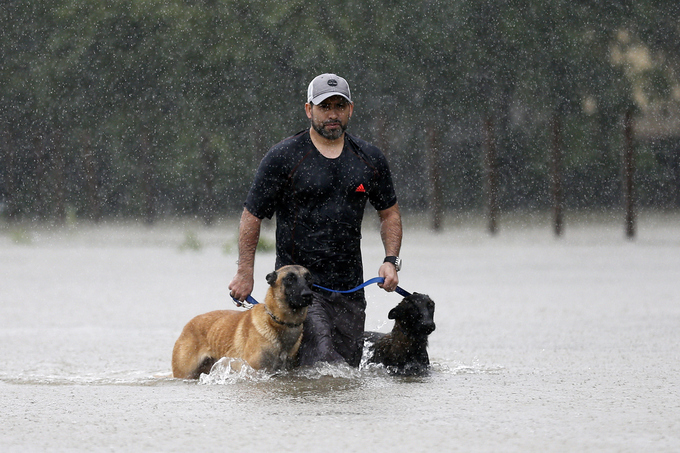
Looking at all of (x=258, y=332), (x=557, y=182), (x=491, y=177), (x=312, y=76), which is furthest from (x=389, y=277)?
(x=312, y=76)

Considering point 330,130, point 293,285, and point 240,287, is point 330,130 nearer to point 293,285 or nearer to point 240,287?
point 293,285

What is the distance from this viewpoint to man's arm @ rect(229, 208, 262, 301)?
743cm

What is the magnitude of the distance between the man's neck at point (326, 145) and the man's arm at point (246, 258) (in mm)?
642

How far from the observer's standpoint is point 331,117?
7.48 m

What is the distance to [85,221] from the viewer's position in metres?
33.4

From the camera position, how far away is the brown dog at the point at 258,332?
7207mm

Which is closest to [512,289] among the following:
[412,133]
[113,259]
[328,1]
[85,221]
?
[113,259]

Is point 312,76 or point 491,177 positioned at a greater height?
point 312,76

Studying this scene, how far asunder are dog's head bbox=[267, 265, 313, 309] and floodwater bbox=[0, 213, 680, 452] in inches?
22.1

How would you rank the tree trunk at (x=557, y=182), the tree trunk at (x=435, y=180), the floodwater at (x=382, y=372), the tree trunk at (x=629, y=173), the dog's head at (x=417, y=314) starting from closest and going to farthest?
the floodwater at (x=382, y=372) < the dog's head at (x=417, y=314) < the tree trunk at (x=629, y=173) < the tree trunk at (x=557, y=182) < the tree trunk at (x=435, y=180)

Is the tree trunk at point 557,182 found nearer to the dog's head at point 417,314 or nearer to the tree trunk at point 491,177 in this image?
the tree trunk at point 491,177

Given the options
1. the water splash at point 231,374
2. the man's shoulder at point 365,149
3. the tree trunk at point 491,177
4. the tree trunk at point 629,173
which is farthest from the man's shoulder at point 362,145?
the tree trunk at point 491,177

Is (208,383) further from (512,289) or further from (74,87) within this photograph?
(74,87)

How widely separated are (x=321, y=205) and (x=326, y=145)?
415 mm
